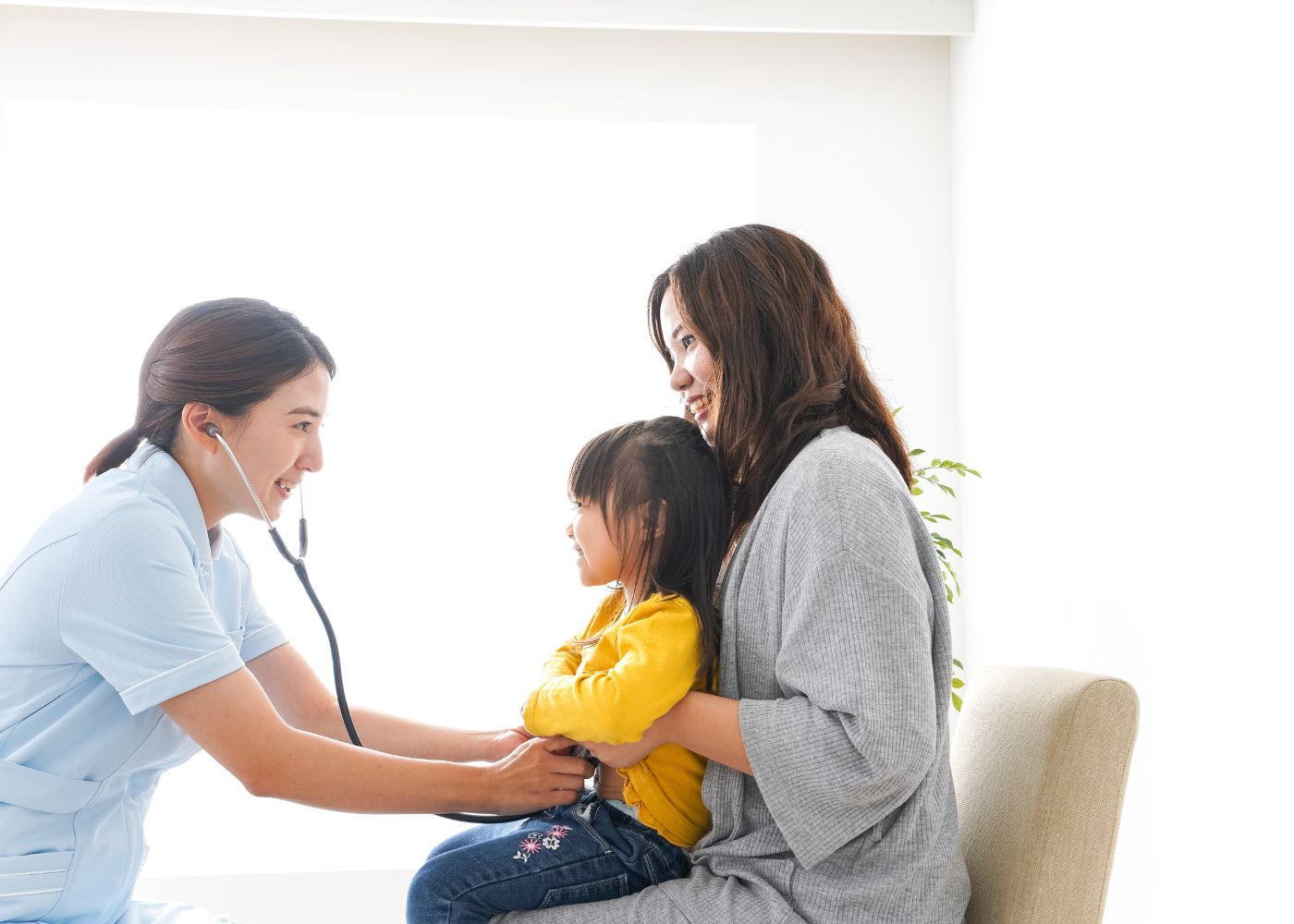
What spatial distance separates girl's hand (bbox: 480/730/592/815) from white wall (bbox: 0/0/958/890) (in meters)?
1.85

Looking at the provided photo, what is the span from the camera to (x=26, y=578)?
126 centimetres

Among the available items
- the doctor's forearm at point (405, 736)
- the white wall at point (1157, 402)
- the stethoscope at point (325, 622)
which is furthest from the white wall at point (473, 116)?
the stethoscope at point (325, 622)

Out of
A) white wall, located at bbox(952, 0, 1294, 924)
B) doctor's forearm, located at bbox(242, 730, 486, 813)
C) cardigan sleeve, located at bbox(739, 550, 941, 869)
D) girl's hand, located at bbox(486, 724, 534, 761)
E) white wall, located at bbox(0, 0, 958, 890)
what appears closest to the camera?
cardigan sleeve, located at bbox(739, 550, 941, 869)

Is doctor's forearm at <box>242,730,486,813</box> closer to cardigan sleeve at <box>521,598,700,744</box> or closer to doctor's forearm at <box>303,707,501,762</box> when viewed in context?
cardigan sleeve at <box>521,598,700,744</box>

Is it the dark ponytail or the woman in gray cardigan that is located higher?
the dark ponytail

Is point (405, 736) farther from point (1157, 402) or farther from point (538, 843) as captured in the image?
point (1157, 402)

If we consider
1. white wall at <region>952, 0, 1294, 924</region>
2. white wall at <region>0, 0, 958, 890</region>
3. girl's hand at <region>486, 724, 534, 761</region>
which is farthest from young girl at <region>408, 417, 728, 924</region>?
white wall at <region>0, 0, 958, 890</region>

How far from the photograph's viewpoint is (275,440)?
1449 millimetres

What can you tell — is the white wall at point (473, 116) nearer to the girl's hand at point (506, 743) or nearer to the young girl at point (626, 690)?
the girl's hand at point (506, 743)

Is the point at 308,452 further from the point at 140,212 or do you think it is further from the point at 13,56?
the point at 13,56

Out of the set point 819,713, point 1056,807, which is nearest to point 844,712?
point 819,713

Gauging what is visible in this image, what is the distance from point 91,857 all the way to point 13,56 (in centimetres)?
274

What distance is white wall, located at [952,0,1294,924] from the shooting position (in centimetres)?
173

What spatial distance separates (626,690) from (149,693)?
21.3 inches
